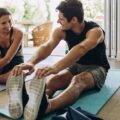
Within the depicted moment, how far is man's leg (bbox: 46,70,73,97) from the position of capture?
7.36 ft

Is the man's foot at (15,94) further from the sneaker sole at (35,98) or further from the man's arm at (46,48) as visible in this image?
the man's arm at (46,48)

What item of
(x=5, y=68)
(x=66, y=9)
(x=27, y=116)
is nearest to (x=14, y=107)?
(x=27, y=116)

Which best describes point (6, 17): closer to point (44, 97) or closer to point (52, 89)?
point (52, 89)

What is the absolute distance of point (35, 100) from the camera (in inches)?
67.9

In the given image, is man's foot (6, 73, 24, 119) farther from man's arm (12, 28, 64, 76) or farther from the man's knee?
the man's knee

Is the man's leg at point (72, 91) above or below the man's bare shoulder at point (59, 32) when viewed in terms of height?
below

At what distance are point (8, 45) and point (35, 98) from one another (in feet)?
3.90

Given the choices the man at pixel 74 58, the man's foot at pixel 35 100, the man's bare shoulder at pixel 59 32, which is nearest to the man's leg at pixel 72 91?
the man at pixel 74 58

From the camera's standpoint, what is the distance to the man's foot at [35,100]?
1729mm

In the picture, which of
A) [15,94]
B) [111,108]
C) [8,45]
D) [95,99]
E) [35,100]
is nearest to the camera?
[35,100]

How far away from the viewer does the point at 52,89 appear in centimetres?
227

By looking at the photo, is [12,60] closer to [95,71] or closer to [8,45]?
[8,45]

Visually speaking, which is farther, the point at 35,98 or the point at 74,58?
the point at 74,58

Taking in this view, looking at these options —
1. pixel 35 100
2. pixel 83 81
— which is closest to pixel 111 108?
pixel 83 81
